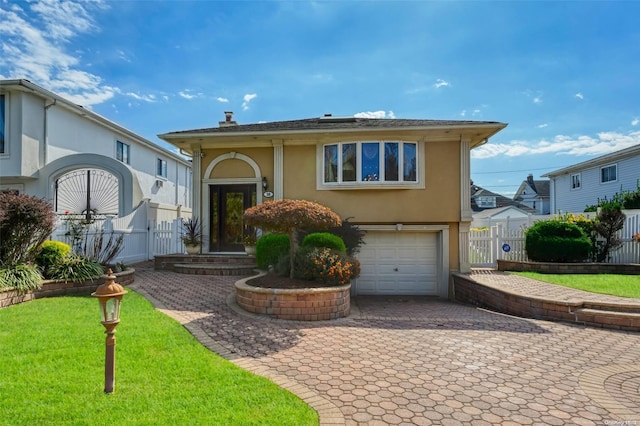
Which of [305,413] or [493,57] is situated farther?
[493,57]

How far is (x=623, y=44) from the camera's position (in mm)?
10008

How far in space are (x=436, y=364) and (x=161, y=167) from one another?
21129 millimetres

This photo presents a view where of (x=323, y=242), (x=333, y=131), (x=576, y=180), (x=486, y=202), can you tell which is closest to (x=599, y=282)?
(x=323, y=242)

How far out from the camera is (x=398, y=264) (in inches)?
429

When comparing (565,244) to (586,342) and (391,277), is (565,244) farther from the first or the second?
(586,342)

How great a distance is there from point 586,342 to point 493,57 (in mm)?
8877

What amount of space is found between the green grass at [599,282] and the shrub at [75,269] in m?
11.6

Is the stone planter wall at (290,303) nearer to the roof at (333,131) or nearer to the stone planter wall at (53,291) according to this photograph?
the stone planter wall at (53,291)

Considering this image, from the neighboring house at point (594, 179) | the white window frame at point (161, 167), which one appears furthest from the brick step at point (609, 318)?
the white window frame at point (161, 167)

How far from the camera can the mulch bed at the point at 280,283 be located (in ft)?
21.6

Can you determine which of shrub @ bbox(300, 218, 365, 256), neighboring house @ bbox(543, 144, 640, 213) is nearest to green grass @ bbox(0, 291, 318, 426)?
shrub @ bbox(300, 218, 365, 256)

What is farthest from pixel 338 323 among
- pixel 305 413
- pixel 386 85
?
pixel 386 85

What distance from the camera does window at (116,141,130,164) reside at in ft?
56.2

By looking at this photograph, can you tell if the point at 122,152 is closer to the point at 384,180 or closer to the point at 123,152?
the point at 123,152
